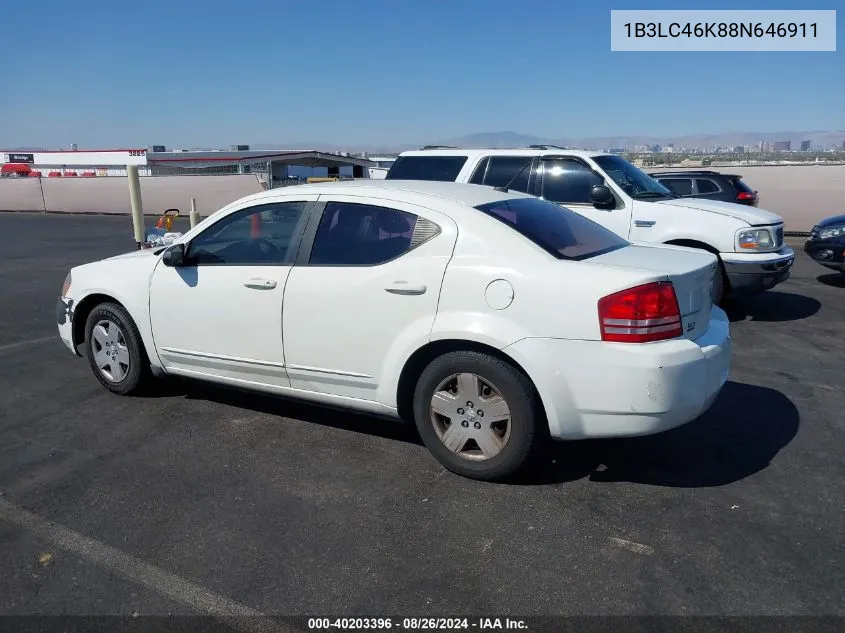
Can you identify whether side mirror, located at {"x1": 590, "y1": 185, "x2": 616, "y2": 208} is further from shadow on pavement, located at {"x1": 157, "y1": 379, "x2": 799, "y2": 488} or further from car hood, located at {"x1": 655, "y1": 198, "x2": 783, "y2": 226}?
shadow on pavement, located at {"x1": 157, "y1": 379, "x2": 799, "y2": 488}

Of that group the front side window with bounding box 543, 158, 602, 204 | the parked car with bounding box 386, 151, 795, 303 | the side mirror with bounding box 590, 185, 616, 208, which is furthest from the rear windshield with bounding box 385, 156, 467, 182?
the side mirror with bounding box 590, 185, 616, 208

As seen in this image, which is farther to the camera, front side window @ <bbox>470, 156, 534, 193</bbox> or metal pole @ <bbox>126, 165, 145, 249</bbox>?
metal pole @ <bbox>126, 165, 145, 249</bbox>

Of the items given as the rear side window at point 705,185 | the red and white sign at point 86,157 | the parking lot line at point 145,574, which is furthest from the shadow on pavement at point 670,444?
the red and white sign at point 86,157

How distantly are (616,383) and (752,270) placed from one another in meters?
4.94

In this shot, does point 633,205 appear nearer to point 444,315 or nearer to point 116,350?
point 444,315

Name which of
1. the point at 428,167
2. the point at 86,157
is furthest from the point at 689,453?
the point at 86,157

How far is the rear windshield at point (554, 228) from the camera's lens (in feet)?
12.9

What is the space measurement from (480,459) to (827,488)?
1.90 m

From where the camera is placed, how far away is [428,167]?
8641 millimetres

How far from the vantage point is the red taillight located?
3439mm

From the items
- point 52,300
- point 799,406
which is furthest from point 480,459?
point 52,300

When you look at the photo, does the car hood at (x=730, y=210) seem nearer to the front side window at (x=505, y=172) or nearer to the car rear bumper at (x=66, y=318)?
the front side window at (x=505, y=172)

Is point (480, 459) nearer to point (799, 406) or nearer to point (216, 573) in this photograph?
point (216, 573)

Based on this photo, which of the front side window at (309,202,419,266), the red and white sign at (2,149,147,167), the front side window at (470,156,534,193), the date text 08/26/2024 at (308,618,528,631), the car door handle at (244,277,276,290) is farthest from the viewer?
the red and white sign at (2,149,147,167)
